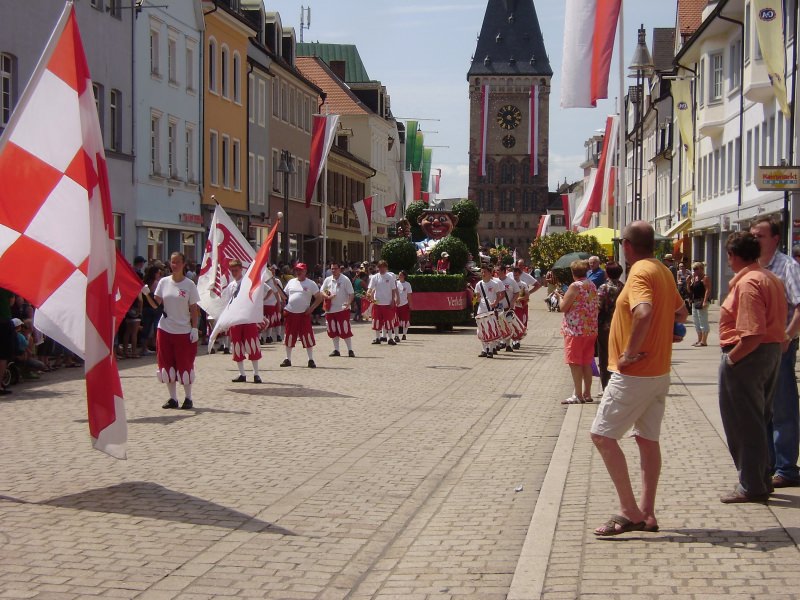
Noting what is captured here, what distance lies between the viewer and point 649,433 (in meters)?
7.11

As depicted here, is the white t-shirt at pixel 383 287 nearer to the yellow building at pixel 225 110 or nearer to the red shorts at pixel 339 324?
the red shorts at pixel 339 324

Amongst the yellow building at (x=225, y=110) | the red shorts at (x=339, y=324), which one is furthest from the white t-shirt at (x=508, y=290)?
the yellow building at (x=225, y=110)

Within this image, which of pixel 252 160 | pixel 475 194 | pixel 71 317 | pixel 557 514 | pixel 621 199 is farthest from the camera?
pixel 475 194

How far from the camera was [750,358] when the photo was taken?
773cm

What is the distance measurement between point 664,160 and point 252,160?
27103mm

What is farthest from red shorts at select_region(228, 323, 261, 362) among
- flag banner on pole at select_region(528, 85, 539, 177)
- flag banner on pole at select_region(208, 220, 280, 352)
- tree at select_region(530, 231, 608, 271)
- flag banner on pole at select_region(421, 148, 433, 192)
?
flag banner on pole at select_region(528, 85, 539, 177)

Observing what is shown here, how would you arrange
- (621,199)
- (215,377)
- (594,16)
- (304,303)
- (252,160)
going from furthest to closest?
(252,160) < (621,199) < (594,16) < (304,303) < (215,377)

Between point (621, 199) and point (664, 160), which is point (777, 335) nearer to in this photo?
point (621, 199)

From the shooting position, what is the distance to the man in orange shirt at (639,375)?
6938 mm

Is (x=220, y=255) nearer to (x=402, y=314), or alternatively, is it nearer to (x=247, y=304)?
(x=247, y=304)

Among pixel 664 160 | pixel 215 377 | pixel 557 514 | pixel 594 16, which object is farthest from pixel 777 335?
pixel 664 160

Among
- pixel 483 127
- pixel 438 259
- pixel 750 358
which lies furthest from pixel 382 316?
pixel 483 127

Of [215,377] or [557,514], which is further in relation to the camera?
[215,377]

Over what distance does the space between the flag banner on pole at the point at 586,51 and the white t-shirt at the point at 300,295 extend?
5.36 m
